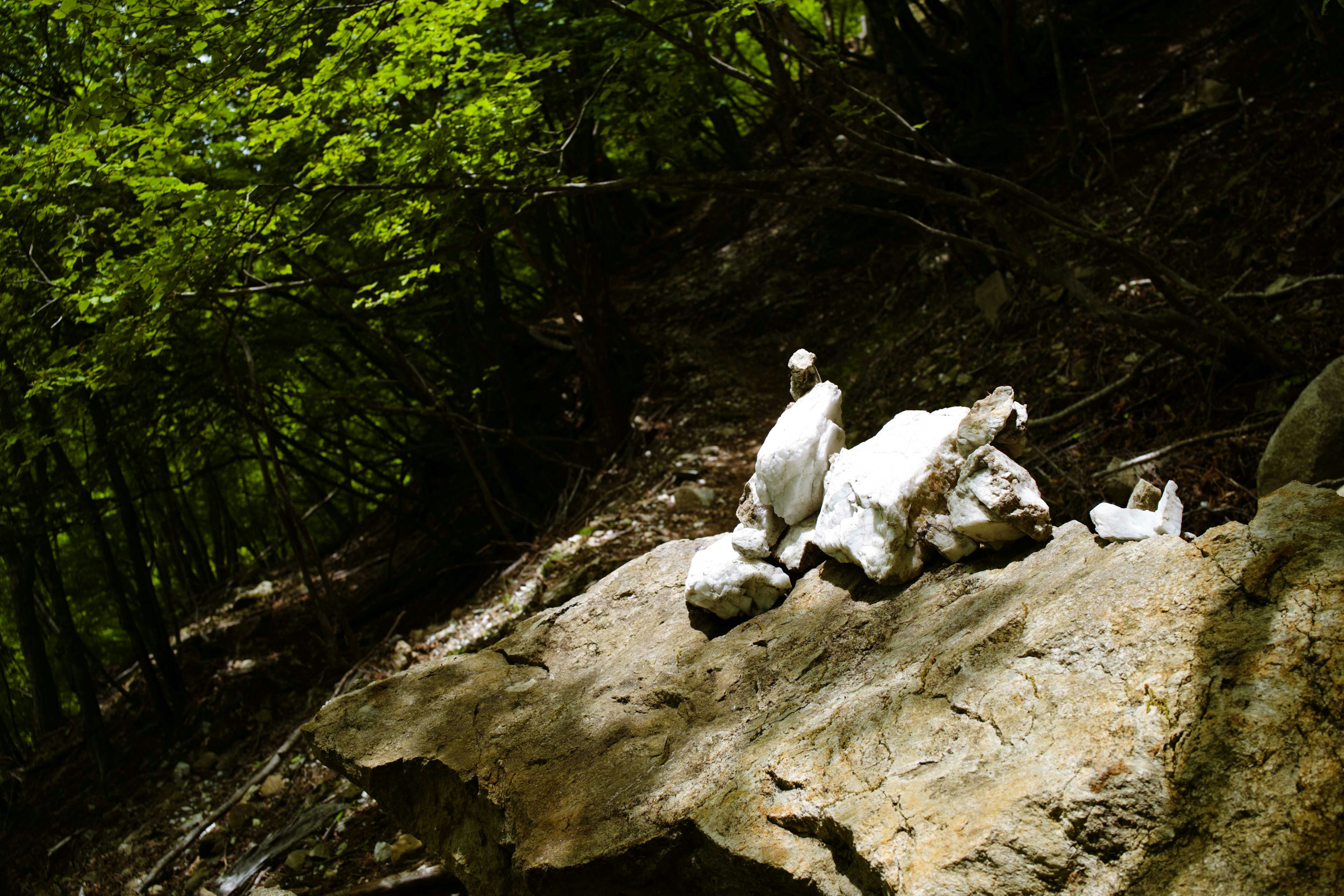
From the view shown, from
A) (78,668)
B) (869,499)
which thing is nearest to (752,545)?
(869,499)

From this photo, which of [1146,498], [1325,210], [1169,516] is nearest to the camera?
[1169,516]

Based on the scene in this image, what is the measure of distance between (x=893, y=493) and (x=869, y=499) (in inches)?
3.6

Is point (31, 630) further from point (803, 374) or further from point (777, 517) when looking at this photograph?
point (803, 374)

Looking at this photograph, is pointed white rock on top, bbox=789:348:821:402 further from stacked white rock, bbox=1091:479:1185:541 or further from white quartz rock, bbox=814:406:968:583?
stacked white rock, bbox=1091:479:1185:541

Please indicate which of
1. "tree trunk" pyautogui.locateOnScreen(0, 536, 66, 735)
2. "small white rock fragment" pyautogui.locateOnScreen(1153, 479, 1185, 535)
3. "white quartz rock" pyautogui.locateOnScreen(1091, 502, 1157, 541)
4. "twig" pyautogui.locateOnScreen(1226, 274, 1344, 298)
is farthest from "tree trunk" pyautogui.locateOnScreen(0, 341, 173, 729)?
"twig" pyautogui.locateOnScreen(1226, 274, 1344, 298)

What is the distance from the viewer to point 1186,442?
4125mm

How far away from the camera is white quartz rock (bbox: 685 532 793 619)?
283cm

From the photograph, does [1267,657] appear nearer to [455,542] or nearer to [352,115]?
[352,115]

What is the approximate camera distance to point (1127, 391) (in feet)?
16.0

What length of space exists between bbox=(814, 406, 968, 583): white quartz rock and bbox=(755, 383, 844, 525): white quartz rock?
13 centimetres

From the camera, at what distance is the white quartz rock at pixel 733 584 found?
2.83 meters

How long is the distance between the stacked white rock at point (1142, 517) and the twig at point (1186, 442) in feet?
8.01

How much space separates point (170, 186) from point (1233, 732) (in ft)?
16.8

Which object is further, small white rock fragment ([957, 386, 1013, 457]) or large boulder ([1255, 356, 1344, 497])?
large boulder ([1255, 356, 1344, 497])
